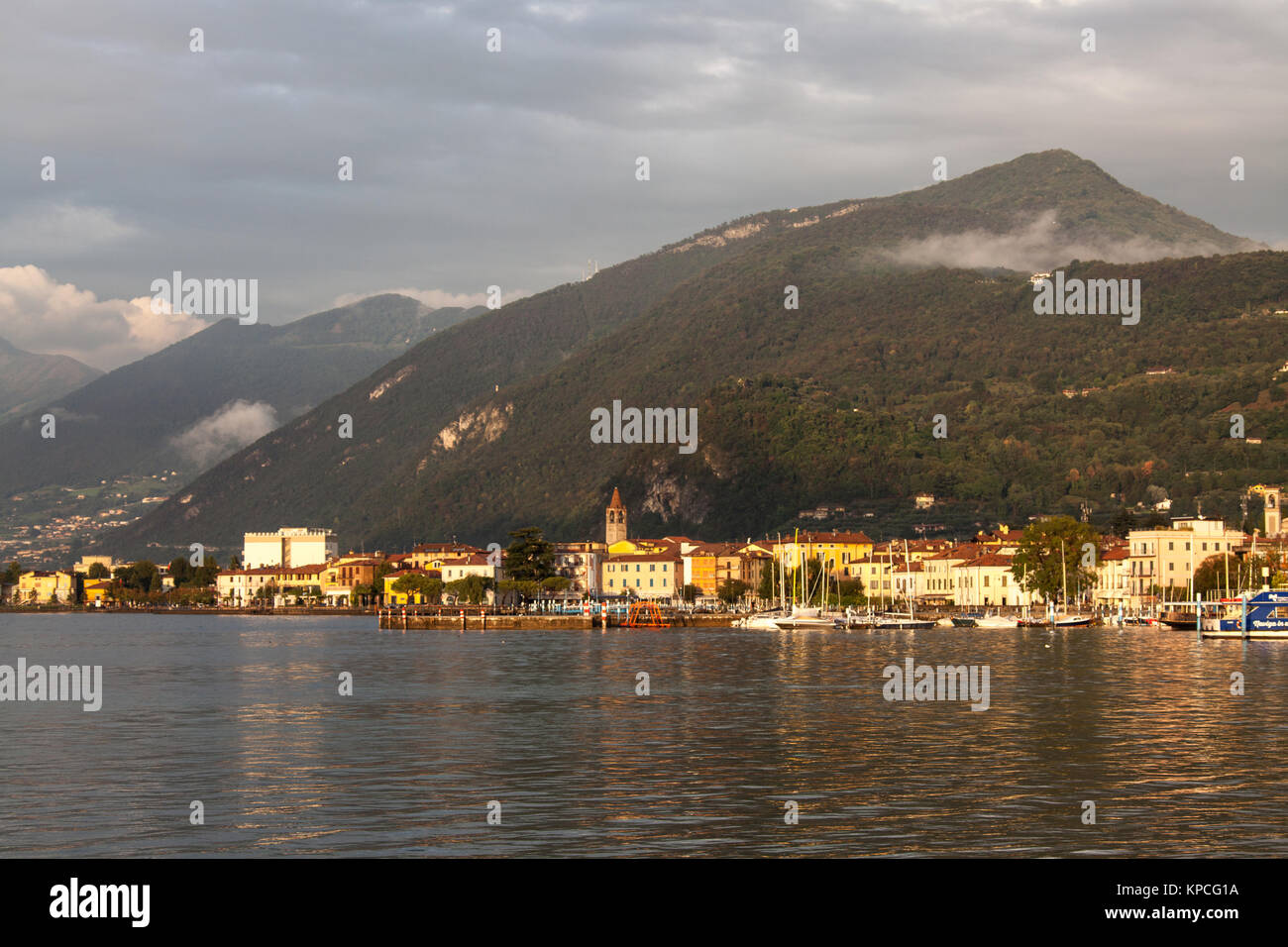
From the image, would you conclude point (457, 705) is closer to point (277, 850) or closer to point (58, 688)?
point (58, 688)

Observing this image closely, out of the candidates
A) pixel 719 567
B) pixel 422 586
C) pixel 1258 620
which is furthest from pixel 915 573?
pixel 1258 620

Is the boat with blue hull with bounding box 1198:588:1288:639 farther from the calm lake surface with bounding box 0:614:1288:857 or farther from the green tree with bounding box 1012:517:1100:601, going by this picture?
the green tree with bounding box 1012:517:1100:601

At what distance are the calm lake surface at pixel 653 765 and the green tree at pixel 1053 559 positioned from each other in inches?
3098

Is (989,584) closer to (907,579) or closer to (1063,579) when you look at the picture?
(907,579)

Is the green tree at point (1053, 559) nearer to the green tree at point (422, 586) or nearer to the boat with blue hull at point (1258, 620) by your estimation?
the boat with blue hull at point (1258, 620)

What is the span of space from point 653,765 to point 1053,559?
125 meters

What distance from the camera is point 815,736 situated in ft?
128

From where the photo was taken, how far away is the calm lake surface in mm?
23391

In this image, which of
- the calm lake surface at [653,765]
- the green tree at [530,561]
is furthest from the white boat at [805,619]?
the calm lake surface at [653,765]

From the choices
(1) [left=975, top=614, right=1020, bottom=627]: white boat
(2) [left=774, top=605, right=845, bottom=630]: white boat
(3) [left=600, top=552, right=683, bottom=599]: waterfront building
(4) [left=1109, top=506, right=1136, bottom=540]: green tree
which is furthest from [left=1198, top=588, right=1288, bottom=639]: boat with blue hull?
(3) [left=600, top=552, right=683, bottom=599]: waterfront building

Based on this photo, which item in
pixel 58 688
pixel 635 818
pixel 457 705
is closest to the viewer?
Result: pixel 635 818

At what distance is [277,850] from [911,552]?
16991cm

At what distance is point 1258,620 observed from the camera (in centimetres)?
10231
